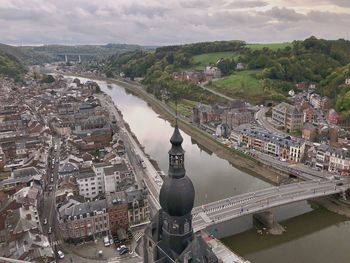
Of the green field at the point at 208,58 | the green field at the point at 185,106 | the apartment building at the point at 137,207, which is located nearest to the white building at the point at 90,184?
the apartment building at the point at 137,207

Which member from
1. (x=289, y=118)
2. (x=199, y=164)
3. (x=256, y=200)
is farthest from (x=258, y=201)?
(x=289, y=118)

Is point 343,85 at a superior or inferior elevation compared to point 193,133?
superior

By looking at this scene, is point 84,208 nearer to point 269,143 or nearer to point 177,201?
point 177,201

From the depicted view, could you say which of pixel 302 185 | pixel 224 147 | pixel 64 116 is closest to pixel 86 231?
pixel 302 185

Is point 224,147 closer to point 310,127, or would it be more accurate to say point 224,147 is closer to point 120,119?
point 310,127

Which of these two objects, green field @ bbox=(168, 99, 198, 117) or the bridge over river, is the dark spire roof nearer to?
the bridge over river

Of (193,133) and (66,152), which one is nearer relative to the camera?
(66,152)
